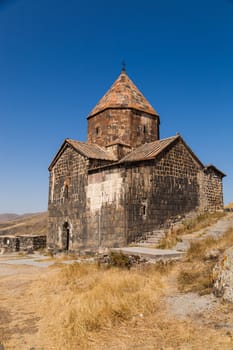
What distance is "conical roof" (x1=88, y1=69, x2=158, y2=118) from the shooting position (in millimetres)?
16859

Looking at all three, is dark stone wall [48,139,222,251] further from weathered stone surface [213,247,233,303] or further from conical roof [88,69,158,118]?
weathered stone surface [213,247,233,303]

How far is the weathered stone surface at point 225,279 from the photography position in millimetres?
4320

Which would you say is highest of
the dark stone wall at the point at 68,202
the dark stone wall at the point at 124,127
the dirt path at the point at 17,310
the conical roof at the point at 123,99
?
the conical roof at the point at 123,99

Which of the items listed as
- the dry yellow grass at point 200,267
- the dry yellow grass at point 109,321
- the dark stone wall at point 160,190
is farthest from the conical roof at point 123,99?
the dry yellow grass at point 109,321

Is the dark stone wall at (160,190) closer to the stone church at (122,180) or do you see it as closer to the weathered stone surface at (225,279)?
the stone church at (122,180)

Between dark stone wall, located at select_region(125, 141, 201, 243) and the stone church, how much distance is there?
4cm

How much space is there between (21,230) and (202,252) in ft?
137

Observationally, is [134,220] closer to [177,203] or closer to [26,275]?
[177,203]

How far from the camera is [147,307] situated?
4578 mm

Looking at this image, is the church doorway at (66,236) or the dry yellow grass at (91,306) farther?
the church doorway at (66,236)

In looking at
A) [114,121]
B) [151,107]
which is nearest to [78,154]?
[114,121]

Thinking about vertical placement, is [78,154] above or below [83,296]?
above

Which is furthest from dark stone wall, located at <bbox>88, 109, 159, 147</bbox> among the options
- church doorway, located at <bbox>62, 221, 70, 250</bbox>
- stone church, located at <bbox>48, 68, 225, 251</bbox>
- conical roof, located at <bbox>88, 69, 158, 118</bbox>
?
church doorway, located at <bbox>62, 221, 70, 250</bbox>

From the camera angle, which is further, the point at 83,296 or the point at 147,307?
the point at 83,296
